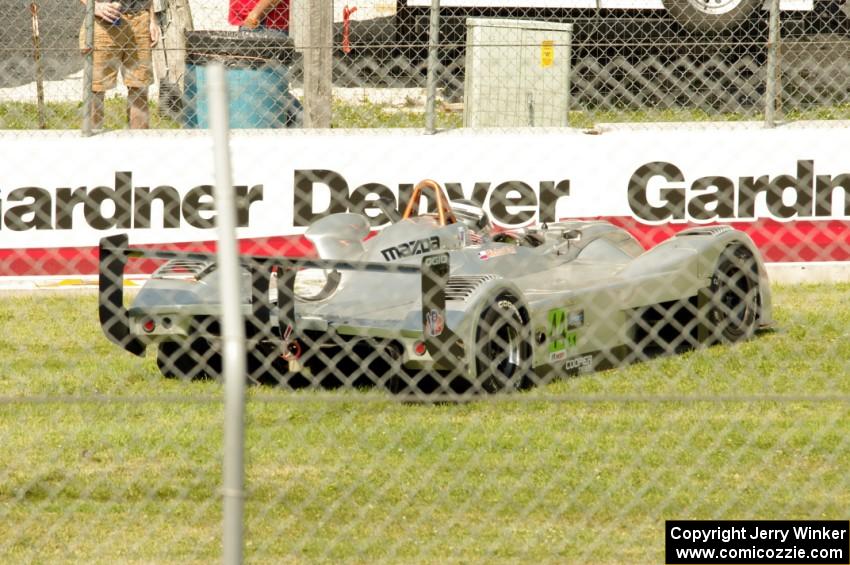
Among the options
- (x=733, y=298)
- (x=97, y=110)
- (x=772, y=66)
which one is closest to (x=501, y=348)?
(x=733, y=298)

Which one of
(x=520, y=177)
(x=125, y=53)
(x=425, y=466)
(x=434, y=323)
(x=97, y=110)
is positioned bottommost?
(x=425, y=466)

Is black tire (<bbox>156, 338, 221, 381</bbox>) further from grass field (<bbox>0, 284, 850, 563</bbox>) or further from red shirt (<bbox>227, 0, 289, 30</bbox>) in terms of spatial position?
red shirt (<bbox>227, 0, 289, 30</bbox>)

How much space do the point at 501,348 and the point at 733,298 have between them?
6.40 ft

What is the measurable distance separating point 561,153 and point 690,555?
5620 mm

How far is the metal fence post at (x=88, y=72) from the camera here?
957cm

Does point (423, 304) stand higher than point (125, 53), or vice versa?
point (125, 53)

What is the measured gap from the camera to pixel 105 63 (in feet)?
32.8

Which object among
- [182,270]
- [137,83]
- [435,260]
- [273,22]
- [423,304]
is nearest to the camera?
[435,260]

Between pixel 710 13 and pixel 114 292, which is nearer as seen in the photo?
pixel 114 292

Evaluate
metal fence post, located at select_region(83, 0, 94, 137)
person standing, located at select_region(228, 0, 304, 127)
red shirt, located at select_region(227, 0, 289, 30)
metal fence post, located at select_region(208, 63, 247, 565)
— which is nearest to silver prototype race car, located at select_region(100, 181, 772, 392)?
metal fence post, located at select_region(208, 63, 247, 565)

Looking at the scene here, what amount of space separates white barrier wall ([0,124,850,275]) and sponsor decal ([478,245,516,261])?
84.4 inches

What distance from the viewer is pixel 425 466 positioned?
18.7 ft

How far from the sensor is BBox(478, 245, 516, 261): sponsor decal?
7500 millimetres

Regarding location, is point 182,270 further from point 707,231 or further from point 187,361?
point 707,231
